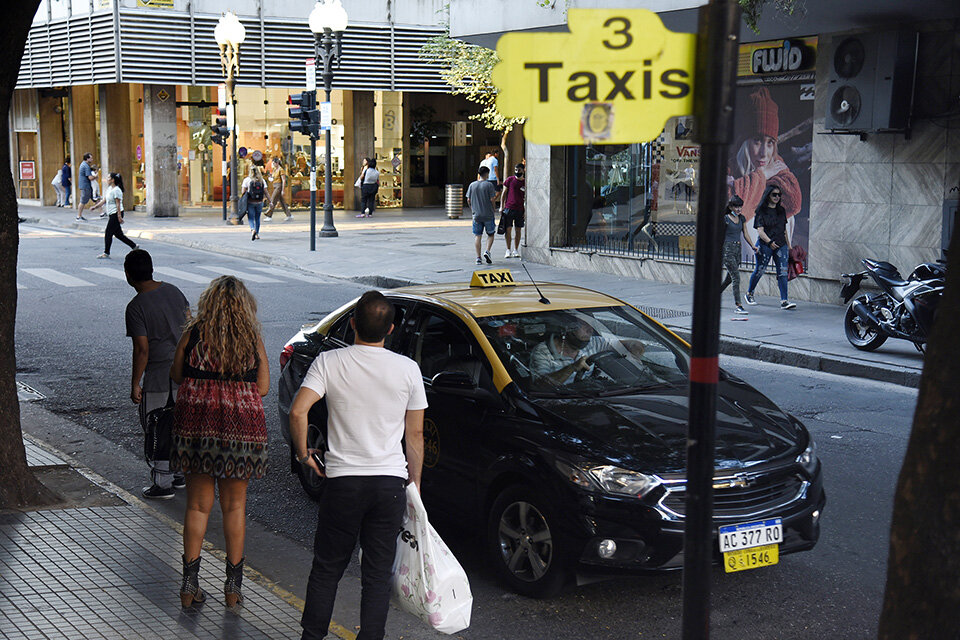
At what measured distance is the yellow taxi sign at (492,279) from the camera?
738 cm

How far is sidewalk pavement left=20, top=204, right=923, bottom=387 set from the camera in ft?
42.0

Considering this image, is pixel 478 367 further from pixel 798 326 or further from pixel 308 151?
pixel 308 151

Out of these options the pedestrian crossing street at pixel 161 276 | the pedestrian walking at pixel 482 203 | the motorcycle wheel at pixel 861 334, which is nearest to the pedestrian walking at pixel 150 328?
the motorcycle wheel at pixel 861 334

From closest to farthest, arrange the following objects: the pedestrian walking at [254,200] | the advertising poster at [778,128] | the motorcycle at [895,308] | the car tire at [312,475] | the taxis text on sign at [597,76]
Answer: the taxis text on sign at [597,76], the car tire at [312,475], the motorcycle at [895,308], the advertising poster at [778,128], the pedestrian walking at [254,200]

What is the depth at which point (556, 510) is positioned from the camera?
554 cm

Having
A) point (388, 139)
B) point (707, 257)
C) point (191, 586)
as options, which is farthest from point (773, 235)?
point (388, 139)

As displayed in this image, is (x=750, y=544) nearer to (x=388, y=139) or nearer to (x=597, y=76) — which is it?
(x=597, y=76)

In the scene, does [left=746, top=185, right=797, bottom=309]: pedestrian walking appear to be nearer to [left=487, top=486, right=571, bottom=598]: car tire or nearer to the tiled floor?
[left=487, top=486, right=571, bottom=598]: car tire

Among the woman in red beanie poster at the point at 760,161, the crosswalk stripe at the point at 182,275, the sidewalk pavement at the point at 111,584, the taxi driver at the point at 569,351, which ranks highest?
the woman in red beanie poster at the point at 760,161

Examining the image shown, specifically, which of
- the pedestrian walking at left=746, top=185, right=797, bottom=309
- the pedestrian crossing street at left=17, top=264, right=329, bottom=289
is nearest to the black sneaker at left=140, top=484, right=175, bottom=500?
the pedestrian walking at left=746, top=185, right=797, bottom=309

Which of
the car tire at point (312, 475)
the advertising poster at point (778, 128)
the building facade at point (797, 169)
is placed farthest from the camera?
the advertising poster at point (778, 128)

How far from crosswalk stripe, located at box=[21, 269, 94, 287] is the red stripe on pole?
55.5 feet

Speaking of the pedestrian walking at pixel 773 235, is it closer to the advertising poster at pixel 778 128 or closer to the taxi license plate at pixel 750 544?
the advertising poster at pixel 778 128

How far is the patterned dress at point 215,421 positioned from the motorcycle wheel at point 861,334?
912 cm
